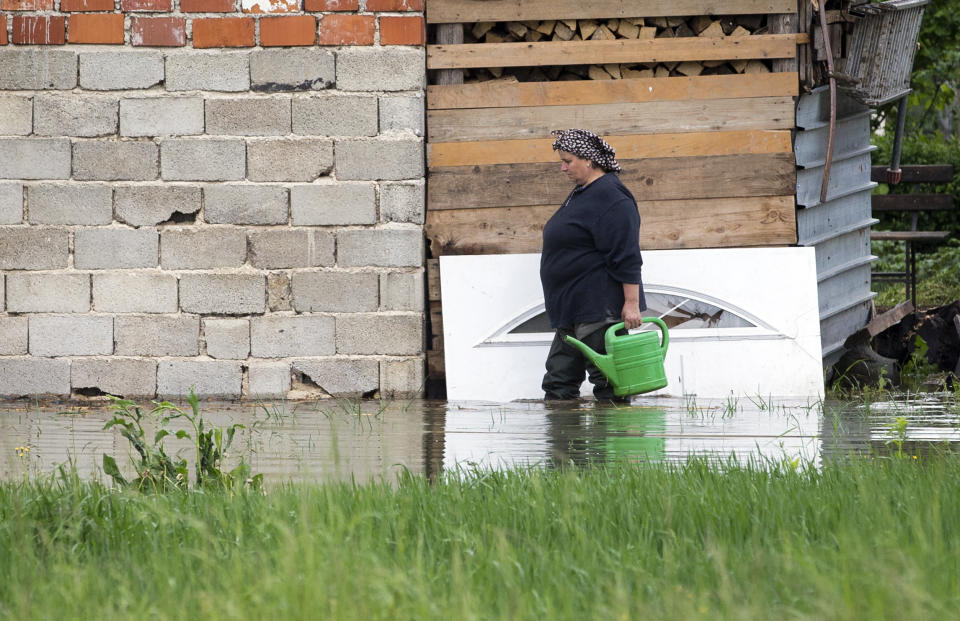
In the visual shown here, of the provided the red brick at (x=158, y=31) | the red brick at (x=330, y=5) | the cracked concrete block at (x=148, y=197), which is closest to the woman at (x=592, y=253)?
the red brick at (x=330, y=5)

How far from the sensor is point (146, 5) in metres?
7.98

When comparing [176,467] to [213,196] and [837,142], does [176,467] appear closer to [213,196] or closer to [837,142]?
[213,196]

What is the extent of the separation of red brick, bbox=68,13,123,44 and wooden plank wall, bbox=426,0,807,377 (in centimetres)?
218

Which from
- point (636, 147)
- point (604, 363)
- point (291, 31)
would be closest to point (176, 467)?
point (604, 363)

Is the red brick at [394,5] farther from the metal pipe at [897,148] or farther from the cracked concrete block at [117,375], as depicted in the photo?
the metal pipe at [897,148]

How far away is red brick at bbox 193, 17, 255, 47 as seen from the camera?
7.97 meters

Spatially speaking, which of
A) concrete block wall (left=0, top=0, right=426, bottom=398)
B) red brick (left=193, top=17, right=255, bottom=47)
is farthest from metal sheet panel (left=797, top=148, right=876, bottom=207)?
red brick (left=193, top=17, right=255, bottom=47)

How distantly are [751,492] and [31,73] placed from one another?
6309 millimetres

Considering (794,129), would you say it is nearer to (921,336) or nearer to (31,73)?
(921,336)

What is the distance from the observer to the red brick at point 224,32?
26.1 ft

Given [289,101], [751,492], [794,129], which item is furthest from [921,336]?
[751,492]

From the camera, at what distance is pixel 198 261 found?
26.3 feet

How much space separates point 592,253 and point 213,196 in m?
2.73

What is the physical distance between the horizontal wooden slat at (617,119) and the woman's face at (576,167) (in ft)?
3.04
